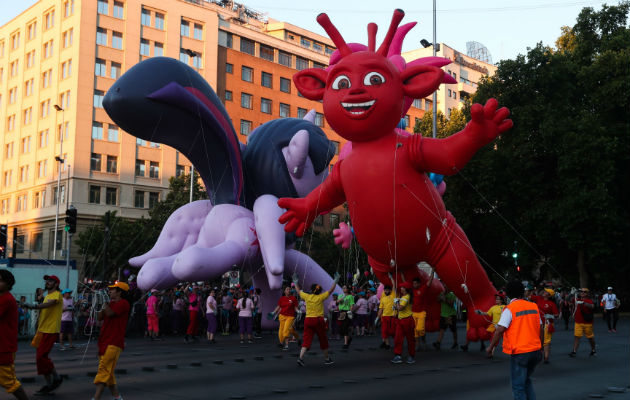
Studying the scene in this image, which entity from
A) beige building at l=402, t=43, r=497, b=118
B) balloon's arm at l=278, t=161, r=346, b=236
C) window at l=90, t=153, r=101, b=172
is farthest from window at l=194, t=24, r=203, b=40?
balloon's arm at l=278, t=161, r=346, b=236

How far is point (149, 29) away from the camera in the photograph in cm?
5016

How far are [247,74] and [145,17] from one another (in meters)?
10.4

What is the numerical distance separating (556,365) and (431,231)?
3.90 meters

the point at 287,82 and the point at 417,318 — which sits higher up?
the point at 287,82

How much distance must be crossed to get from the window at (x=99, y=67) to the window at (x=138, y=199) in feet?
29.3

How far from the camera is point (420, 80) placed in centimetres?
1103

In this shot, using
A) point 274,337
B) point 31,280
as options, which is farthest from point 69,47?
point 274,337

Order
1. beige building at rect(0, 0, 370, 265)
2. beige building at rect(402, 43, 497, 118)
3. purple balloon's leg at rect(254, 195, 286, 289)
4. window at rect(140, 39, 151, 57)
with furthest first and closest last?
beige building at rect(402, 43, 497, 118) → window at rect(140, 39, 151, 57) → beige building at rect(0, 0, 370, 265) → purple balloon's leg at rect(254, 195, 286, 289)

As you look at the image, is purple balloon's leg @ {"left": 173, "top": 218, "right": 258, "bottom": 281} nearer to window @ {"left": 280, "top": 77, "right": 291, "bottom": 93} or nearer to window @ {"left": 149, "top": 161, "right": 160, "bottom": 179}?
window @ {"left": 149, "top": 161, "right": 160, "bottom": 179}

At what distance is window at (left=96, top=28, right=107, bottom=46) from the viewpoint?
1881 inches

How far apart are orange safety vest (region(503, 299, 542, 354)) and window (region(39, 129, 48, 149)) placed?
48613 millimetres

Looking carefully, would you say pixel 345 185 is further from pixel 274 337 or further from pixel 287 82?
pixel 287 82

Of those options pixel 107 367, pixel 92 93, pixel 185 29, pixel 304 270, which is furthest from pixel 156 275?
pixel 185 29

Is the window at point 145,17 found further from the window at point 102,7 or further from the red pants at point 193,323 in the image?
the red pants at point 193,323
